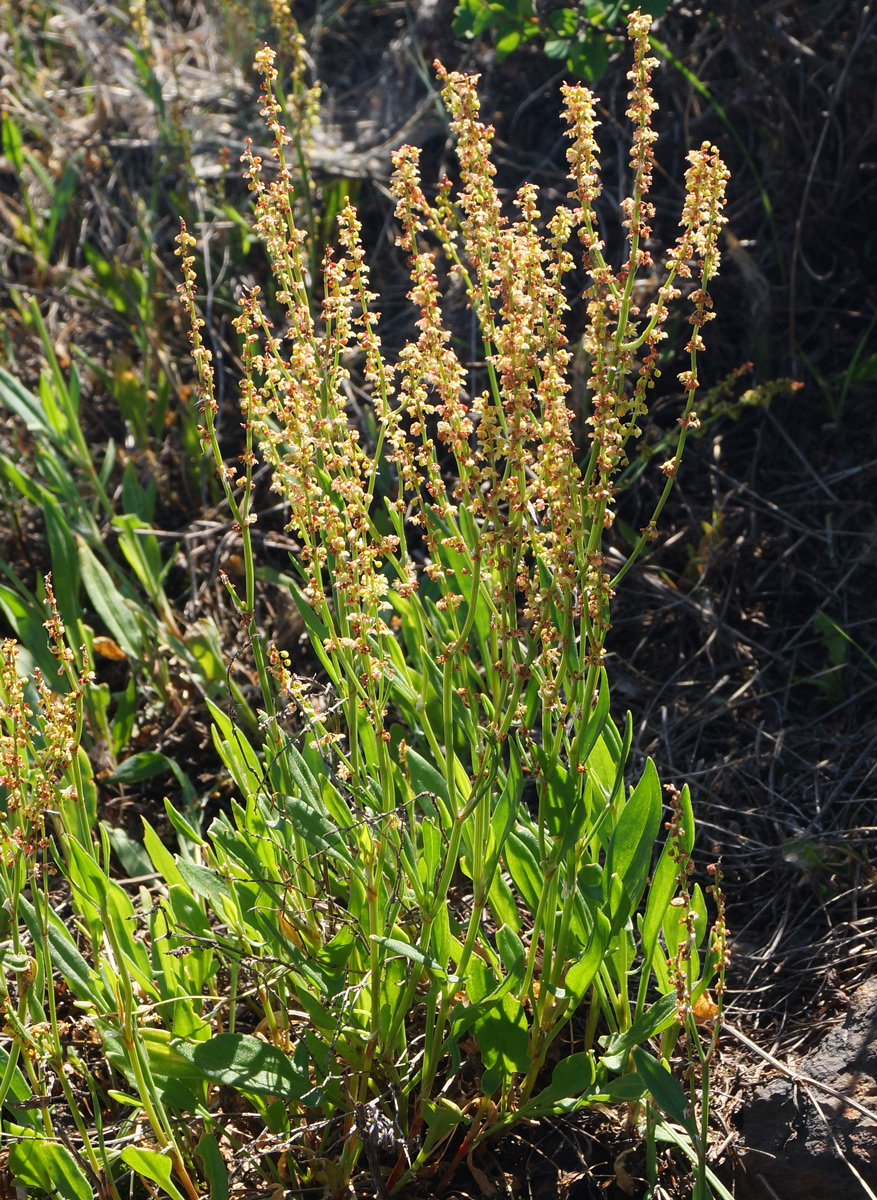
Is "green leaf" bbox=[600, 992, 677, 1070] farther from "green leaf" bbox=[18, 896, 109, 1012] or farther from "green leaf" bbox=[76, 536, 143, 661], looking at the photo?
"green leaf" bbox=[76, 536, 143, 661]

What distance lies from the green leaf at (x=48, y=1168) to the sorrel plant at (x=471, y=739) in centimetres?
27

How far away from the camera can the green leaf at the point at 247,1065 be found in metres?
1.62

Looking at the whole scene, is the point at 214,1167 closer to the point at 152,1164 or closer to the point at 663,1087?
the point at 152,1164

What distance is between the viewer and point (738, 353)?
339cm

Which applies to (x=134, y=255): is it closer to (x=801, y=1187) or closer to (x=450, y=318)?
(x=450, y=318)

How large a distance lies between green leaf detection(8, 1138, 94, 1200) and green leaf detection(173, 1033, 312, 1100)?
0.76 ft

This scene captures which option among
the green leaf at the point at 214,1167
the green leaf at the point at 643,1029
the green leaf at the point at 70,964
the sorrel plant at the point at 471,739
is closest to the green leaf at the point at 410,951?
the sorrel plant at the point at 471,739

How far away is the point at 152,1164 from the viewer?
1.63 m

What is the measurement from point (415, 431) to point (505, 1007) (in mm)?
884

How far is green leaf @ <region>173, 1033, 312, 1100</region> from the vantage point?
162 cm

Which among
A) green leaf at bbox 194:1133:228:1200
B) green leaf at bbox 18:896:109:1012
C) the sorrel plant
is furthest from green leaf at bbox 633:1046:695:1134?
green leaf at bbox 18:896:109:1012

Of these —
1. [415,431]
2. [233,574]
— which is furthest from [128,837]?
[415,431]

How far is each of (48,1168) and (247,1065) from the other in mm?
350

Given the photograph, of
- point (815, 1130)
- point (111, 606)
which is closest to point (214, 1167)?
point (815, 1130)
